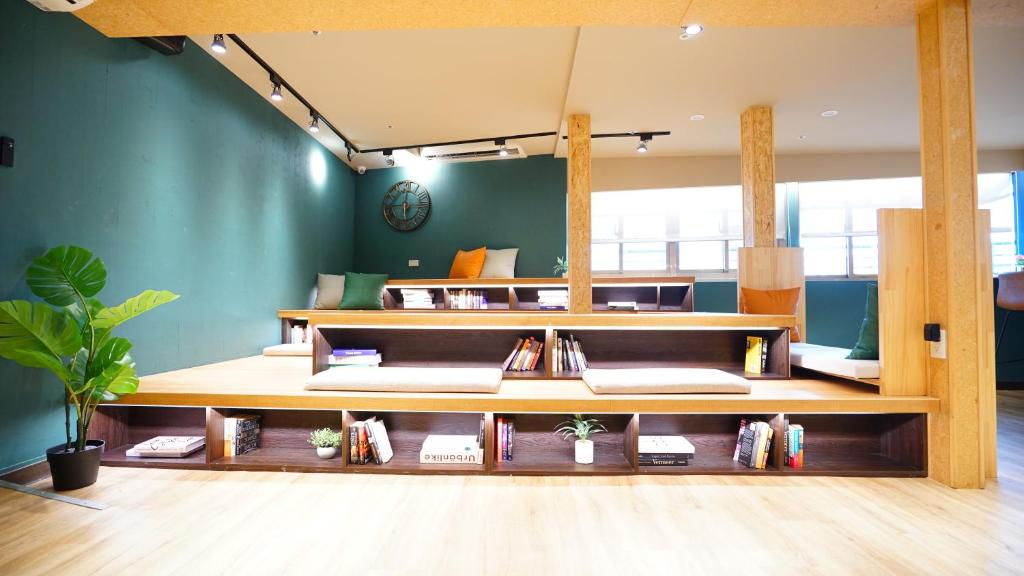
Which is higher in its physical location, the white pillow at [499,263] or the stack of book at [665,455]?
the white pillow at [499,263]

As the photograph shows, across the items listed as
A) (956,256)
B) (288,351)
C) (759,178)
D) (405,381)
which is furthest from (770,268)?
(288,351)

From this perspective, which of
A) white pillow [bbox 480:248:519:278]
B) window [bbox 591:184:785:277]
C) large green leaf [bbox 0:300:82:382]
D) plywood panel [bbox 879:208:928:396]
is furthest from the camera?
window [bbox 591:184:785:277]

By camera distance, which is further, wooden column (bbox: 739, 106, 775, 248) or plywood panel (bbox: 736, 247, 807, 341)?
wooden column (bbox: 739, 106, 775, 248)

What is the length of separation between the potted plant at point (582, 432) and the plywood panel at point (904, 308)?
5.23 ft

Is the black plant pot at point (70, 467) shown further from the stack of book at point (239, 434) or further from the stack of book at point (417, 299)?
the stack of book at point (417, 299)

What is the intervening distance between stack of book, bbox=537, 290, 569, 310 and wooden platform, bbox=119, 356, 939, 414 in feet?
10.3

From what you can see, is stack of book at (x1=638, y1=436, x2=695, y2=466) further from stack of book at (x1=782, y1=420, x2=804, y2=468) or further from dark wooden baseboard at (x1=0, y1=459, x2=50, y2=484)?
dark wooden baseboard at (x1=0, y1=459, x2=50, y2=484)

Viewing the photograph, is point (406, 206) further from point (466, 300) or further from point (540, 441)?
point (540, 441)

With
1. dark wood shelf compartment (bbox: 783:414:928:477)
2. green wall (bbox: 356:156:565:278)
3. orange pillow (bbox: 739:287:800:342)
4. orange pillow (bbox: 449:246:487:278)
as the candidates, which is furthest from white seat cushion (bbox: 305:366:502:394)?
green wall (bbox: 356:156:565:278)

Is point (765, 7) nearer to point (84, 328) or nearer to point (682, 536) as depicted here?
point (682, 536)

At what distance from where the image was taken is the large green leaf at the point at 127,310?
7.62 feet

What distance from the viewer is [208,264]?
3.96 meters

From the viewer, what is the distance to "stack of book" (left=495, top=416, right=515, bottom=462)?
2.59 m

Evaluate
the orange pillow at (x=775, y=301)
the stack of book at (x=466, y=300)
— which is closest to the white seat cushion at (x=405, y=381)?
the orange pillow at (x=775, y=301)
